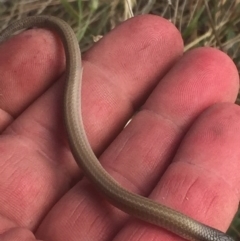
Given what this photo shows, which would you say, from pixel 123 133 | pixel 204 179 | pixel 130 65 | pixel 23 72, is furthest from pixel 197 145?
pixel 23 72

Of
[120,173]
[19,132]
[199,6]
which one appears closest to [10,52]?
[19,132]

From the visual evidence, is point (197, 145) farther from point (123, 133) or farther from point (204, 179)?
point (123, 133)

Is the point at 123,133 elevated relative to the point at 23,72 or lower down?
lower down

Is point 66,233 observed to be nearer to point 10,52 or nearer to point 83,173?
point 83,173

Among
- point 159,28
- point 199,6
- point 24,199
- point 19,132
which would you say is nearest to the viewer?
point 24,199

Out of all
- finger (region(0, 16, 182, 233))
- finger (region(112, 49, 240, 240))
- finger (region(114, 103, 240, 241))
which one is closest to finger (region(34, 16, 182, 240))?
finger (region(0, 16, 182, 233))

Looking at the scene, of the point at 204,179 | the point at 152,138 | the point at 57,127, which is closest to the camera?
the point at 204,179
